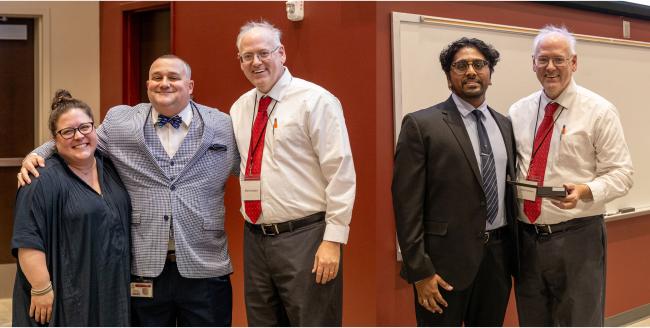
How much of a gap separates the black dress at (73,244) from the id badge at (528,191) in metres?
1.53

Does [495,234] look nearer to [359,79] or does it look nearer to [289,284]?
[289,284]

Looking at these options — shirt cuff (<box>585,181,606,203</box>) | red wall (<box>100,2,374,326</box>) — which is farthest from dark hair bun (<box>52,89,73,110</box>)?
shirt cuff (<box>585,181,606,203</box>)

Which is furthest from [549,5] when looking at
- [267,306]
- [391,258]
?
[267,306]

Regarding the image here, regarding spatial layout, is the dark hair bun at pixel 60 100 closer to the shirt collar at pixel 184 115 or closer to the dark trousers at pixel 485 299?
the shirt collar at pixel 184 115

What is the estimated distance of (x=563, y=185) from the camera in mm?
2453

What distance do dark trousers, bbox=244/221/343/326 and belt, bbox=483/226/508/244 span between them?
22.1 inches

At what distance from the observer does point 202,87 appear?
392cm

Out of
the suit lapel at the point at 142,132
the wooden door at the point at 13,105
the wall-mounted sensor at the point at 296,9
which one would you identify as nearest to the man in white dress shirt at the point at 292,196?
the suit lapel at the point at 142,132

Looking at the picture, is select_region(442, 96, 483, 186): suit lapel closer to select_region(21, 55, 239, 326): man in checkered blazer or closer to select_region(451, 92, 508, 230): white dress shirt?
select_region(451, 92, 508, 230): white dress shirt

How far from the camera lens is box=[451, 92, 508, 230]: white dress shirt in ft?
7.81

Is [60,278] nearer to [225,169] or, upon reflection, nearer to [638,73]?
[225,169]

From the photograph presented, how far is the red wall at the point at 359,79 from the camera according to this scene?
3051mm

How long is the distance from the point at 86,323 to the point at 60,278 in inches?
7.4

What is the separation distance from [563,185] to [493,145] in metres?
0.32
